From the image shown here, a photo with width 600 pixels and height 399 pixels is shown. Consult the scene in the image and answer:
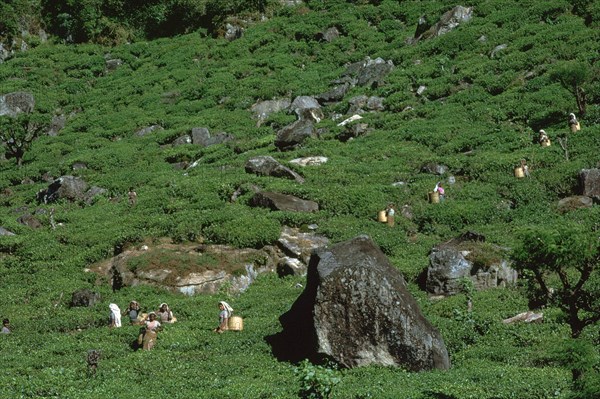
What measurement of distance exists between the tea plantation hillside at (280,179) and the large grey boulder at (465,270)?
0.73 meters

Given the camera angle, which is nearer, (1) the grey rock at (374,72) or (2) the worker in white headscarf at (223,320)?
(2) the worker in white headscarf at (223,320)

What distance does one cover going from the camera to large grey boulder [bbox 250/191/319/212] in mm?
33938

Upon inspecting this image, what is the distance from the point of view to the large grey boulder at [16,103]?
59.1 meters

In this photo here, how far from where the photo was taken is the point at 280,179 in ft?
125

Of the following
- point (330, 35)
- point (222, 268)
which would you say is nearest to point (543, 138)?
point (222, 268)

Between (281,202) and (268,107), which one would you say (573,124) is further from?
(268,107)

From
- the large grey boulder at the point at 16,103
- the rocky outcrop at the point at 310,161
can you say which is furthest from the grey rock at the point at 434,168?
the large grey boulder at the point at 16,103

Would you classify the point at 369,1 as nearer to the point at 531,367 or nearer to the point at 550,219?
the point at 550,219

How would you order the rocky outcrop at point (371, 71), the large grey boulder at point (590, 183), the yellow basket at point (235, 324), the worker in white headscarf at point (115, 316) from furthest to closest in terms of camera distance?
the rocky outcrop at point (371, 71), the large grey boulder at point (590, 183), the worker in white headscarf at point (115, 316), the yellow basket at point (235, 324)

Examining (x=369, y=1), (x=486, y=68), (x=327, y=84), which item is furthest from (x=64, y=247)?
(x=369, y=1)

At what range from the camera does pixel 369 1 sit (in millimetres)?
73562

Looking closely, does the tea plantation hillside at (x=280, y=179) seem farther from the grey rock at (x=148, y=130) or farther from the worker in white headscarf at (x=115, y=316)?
the grey rock at (x=148, y=130)

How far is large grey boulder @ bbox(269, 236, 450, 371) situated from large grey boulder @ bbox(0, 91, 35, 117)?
4734 cm

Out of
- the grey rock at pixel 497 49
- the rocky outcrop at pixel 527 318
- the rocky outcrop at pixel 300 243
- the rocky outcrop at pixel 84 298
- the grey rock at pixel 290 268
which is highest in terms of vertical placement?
the grey rock at pixel 497 49
